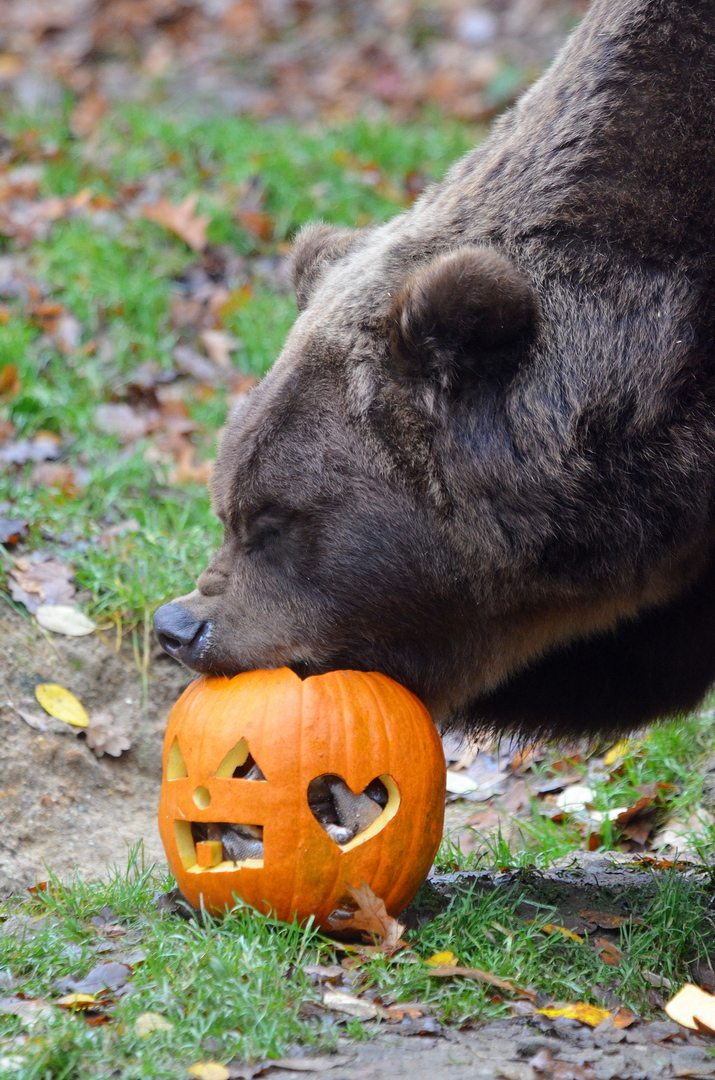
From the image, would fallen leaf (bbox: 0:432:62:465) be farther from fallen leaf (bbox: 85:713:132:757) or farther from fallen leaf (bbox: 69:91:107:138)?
fallen leaf (bbox: 69:91:107:138)

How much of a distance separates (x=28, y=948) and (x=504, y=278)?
6.49 ft

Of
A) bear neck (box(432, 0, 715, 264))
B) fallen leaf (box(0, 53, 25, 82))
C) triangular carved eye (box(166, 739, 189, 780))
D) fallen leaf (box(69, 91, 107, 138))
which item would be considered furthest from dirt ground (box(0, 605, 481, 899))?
fallen leaf (box(0, 53, 25, 82))

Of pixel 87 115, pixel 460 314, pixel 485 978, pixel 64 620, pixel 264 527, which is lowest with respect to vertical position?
pixel 485 978

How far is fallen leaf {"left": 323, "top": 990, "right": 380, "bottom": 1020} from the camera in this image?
2.44 metres

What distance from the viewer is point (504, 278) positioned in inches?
107

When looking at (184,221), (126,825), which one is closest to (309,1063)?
(126,825)

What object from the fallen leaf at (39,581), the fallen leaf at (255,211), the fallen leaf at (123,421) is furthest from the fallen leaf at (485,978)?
the fallen leaf at (255,211)

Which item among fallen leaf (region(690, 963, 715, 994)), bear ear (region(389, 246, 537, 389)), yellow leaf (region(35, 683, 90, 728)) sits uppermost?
bear ear (region(389, 246, 537, 389))

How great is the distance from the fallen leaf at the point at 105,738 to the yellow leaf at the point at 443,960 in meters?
1.86

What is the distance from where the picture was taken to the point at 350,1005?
246cm

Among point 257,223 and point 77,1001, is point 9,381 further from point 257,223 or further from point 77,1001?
point 77,1001

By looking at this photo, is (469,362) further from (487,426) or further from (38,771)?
(38,771)

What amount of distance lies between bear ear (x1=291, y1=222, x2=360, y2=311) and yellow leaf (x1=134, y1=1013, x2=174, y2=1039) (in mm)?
2103

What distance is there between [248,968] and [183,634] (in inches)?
35.1
